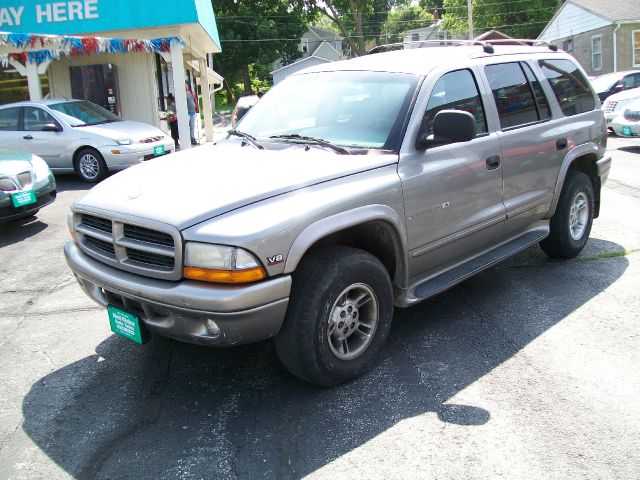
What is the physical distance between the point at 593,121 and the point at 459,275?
8.38 ft

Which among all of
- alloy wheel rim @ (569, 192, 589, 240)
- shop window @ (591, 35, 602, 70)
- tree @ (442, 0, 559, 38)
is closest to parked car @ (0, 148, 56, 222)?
alloy wheel rim @ (569, 192, 589, 240)

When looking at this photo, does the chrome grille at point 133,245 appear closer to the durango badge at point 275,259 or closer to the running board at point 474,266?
the durango badge at point 275,259

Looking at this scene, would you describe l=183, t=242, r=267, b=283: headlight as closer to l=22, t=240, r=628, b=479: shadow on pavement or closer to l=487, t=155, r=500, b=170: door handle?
l=22, t=240, r=628, b=479: shadow on pavement

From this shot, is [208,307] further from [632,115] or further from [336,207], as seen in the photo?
[632,115]

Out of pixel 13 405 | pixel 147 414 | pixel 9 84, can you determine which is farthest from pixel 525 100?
pixel 9 84

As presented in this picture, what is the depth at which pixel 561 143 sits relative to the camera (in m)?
5.32

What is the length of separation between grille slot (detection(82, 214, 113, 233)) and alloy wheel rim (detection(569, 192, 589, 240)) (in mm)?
4124

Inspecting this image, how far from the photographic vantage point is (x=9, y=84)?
1731 centimetres

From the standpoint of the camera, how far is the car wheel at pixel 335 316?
3367 millimetres

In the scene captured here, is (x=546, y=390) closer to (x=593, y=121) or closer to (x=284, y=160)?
(x=284, y=160)

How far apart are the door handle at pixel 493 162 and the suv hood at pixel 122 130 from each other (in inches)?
339

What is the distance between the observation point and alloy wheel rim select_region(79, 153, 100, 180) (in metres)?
11.5

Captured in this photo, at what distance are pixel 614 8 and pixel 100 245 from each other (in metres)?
35.5

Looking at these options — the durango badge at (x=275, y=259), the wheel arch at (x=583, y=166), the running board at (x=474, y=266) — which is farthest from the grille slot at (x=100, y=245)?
the wheel arch at (x=583, y=166)
